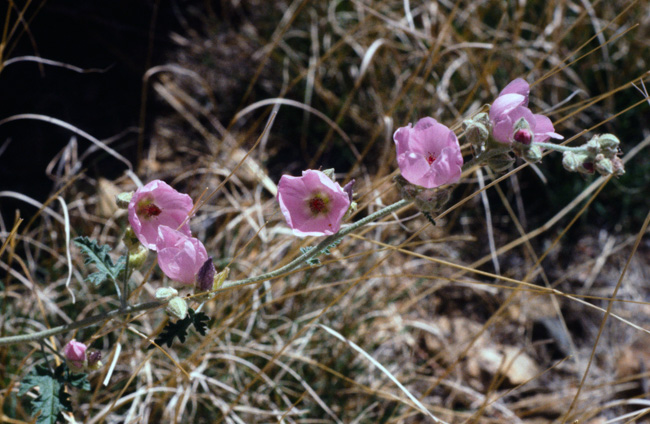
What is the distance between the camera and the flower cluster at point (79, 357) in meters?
1.54

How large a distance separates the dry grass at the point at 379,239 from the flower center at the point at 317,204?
2.75 ft

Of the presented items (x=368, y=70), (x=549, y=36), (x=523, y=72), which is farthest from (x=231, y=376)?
(x=549, y=36)

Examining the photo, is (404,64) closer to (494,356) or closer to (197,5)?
(197,5)

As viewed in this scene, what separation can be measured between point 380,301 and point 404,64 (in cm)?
154

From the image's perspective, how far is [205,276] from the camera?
1.38 m

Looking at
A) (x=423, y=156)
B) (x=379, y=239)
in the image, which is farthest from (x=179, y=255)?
(x=379, y=239)

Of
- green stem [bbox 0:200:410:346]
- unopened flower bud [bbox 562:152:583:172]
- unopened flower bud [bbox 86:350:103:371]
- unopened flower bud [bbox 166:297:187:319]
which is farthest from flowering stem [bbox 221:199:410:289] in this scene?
unopened flower bud [bbox 86:350:103:371]

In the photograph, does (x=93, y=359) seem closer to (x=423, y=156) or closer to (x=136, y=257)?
(x=136, y=257)

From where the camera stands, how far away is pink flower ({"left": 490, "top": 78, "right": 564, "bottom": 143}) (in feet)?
4.36

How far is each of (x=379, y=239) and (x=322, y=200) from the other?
147cm

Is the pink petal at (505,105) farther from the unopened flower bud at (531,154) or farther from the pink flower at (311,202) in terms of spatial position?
the pink flower at (311,202)

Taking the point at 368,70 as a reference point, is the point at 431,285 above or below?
below

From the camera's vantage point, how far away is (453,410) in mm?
2811

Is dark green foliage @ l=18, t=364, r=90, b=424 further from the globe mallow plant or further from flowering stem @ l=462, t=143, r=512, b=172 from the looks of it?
flowering stem @ l=462, t=143, r=512, b=172
